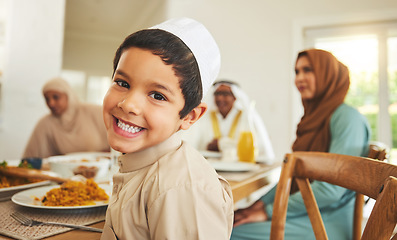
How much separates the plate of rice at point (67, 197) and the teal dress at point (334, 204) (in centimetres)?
67

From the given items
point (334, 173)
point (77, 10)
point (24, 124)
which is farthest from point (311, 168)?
point (77, 10)

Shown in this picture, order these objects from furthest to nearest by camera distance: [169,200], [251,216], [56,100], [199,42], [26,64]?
1. [26,64]
2. [56,100]
3. [251,216]
4. [199,42]
5. [169,200]

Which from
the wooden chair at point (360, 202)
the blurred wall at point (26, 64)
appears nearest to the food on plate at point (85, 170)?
the wooden chair at point (360, 202)

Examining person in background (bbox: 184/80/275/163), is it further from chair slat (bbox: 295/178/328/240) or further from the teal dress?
chair slat (bbox: 295/178/328/240)

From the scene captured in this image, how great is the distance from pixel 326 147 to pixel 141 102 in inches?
42.7

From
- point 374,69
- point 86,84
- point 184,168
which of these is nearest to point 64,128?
point 184,168

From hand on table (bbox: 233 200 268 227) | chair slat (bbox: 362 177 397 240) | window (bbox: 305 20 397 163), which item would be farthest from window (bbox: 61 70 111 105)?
chair slat (bbox: 362 177 397 240)

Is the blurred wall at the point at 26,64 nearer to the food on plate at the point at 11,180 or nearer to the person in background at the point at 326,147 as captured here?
the food on plate at the point at 11,180

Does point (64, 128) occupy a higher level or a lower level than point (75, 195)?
higher

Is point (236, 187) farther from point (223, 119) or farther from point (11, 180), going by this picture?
point (223, 119)

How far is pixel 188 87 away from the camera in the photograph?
19.4 inches

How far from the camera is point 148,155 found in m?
0.50

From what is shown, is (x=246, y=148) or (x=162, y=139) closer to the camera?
(x=162, y=139)

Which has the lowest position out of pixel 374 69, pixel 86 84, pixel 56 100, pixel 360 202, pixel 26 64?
pixel 360 202
